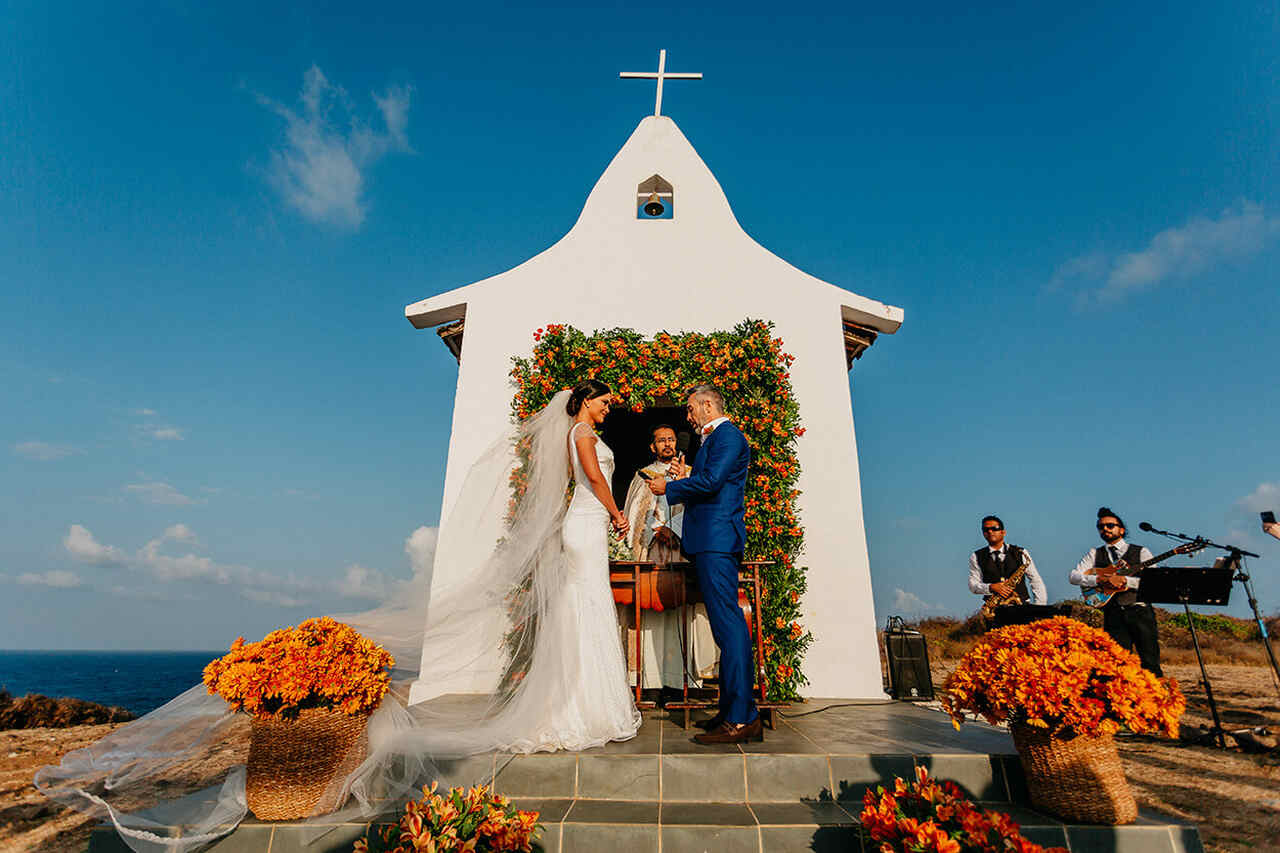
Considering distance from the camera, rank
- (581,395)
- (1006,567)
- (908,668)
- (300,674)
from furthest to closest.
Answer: (908,668), (1006,567), (581,395), (300,674)

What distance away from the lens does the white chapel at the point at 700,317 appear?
6406 millimetres

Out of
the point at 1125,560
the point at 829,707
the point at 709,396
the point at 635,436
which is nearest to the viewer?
the point at 709,396

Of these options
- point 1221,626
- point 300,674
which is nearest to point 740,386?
point 300,674

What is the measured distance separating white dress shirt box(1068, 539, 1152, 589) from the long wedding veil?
516 cm

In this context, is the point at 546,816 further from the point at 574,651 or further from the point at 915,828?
the point at 915,828

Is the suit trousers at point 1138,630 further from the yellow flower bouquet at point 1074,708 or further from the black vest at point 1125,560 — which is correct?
the yellow flower bouquet at point 1074,708

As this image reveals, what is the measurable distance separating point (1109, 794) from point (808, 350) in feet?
16.4

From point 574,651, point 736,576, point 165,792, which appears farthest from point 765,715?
point 165,792

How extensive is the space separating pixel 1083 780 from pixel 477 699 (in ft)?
15.2

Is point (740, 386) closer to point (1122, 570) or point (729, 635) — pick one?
point (729, 635)

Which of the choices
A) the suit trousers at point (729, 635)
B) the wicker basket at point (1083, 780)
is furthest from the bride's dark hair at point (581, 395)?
the wicker basket at point (1083, 780)

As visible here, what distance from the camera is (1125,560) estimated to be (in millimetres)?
5750

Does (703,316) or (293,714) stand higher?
(703,316)

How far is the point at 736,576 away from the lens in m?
4.19
